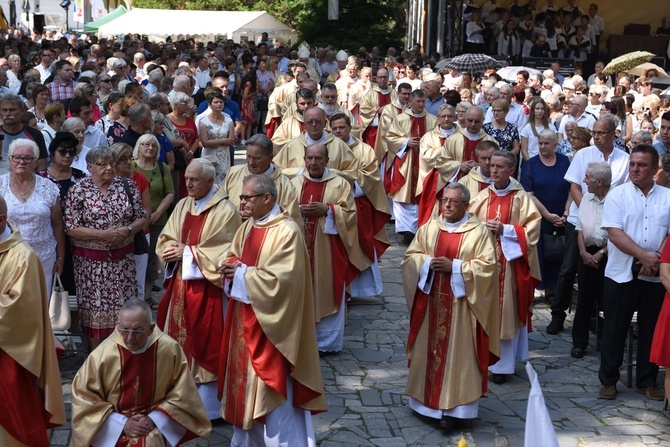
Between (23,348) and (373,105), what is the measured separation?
9898 mm

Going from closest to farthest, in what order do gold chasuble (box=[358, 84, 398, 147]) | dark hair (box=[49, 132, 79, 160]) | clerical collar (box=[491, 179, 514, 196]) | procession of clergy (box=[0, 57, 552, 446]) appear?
1. procession of clergy (box=[0, 57, 552, 446])
2. dark hair (box=[49, 132, 79, 160])
3. clerical collar (box=[491, 179, 514, 196])
4. gold chasuble (box=[358, 84, 398, 147])

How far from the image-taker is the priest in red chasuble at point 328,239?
8.76 m

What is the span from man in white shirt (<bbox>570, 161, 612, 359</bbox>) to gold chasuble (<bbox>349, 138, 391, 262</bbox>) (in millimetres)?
1949

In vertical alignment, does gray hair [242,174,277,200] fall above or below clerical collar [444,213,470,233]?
above

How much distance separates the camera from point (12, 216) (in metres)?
7.30

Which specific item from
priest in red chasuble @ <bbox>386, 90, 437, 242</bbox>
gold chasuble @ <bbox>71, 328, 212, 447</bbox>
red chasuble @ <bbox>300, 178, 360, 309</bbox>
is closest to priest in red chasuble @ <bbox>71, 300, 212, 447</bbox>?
gold chasuble @ <bbox>71, 328, 212, 447</bbox>

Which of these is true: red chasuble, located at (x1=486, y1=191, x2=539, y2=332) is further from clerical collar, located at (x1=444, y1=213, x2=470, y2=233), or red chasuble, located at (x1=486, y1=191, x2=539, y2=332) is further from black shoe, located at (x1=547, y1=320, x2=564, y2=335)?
black shoe, located at (x1=547, y1=320, x2=564, y2=335)

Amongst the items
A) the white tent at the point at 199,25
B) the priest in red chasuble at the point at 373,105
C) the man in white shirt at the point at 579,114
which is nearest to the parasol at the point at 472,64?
the priest in red chasuble at the point at 373,105

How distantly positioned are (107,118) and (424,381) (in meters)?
4.63

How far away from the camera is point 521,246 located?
8203 millimetres

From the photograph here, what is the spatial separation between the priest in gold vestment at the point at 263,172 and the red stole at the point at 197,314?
778mm

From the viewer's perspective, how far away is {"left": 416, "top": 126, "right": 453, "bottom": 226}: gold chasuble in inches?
453

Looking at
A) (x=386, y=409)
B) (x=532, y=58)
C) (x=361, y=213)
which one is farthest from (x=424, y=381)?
(x=532, y=58)

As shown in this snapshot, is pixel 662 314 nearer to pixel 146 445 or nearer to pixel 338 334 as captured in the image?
pixel 338 334
